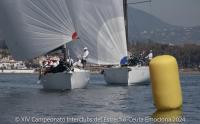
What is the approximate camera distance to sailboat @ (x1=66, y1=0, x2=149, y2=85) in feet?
117

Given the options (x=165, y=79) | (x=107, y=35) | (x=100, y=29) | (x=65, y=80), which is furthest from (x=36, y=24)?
(x=165, y=79)

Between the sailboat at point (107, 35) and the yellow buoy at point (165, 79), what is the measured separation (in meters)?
16.4

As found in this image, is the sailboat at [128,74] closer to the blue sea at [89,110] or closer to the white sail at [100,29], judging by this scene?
the white sail at [100,29]

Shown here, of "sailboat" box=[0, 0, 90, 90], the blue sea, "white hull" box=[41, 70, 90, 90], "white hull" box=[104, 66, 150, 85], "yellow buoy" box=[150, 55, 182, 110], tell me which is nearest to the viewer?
the blue sea

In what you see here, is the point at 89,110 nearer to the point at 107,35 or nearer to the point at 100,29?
the point at 100,29

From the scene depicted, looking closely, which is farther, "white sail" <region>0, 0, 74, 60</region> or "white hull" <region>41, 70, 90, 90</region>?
"white sail" <region>0, 0, 74, 60</region>

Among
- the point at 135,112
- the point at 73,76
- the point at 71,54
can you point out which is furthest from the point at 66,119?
the point at 71,54

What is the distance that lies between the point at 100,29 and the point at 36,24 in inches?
228

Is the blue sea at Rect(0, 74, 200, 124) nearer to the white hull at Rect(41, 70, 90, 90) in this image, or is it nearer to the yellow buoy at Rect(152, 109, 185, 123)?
the yellow buoy at Rect(152, 109, 185, 123)

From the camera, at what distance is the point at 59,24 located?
3203cm

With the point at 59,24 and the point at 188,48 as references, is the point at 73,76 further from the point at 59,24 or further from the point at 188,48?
the point at 188,48

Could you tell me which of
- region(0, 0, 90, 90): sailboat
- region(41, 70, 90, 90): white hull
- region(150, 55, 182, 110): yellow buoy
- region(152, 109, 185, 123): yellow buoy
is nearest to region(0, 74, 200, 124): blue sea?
region(152, 109, 185, 123): yellow buoy

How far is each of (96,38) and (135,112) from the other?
652 inches

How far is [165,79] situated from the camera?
60.2 ft
